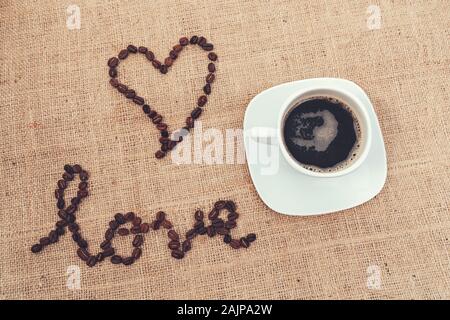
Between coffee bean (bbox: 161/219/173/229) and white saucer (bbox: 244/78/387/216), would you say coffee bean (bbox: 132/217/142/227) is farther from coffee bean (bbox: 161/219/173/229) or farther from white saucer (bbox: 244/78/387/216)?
white saucer (bbox: 244/78/387/216)

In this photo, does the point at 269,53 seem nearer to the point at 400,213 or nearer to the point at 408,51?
the point at 408,51

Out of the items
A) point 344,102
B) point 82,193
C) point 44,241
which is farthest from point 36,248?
point 344,102

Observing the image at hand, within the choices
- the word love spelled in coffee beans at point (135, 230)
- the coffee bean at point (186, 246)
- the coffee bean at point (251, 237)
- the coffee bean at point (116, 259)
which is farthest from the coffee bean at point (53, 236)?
the coffee bean at point (251, 237)

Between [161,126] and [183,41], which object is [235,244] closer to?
[161,126]

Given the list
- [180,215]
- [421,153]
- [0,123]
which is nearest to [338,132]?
[421,153]

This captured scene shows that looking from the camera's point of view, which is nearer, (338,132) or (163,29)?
(338,132)

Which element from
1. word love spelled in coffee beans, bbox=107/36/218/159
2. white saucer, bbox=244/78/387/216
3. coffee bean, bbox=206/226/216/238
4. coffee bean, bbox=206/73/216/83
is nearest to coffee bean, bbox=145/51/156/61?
word love spelled in coffee beans, bbox=107/36/218/159
